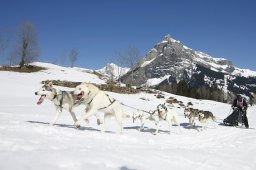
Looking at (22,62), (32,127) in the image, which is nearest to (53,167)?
(32,127)

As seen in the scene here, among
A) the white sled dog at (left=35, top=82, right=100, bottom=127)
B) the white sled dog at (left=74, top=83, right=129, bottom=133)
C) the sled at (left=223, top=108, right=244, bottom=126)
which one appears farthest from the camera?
the sled at (left=223, top=108, right=244, bottom=126)

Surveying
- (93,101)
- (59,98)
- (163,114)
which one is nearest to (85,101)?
(93,101)

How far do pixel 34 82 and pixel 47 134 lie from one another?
3092cm

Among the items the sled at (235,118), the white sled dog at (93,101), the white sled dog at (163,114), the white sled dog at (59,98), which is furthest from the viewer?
the sled at (235,118)

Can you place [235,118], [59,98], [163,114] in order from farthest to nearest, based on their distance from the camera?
[235,118], [163,114], [59,98]

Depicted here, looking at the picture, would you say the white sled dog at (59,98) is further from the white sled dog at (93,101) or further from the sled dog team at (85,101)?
the white sled dog at (93,101)

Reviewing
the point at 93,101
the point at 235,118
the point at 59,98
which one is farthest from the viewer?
the point at 235,118

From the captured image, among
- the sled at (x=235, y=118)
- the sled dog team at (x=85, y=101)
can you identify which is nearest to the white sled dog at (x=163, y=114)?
the sled dog team at (x=85, y=101)

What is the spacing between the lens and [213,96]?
483 feet

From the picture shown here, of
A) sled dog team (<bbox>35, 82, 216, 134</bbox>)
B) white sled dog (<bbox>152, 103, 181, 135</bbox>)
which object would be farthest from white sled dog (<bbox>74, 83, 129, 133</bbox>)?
white sled dog (<bbox>152, 103, 181, 135</bbox>)

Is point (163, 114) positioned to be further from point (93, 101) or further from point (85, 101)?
point (85, 101)

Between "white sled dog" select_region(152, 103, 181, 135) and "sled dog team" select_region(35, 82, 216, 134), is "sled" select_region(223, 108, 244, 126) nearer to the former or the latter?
"white sled dog" select_region(152, 103, 181, 135)

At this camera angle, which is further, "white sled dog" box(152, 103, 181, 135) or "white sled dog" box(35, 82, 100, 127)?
"white sled dog" box(152, 103, 181, 135)

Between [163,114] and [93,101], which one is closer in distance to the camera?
[93,101]
